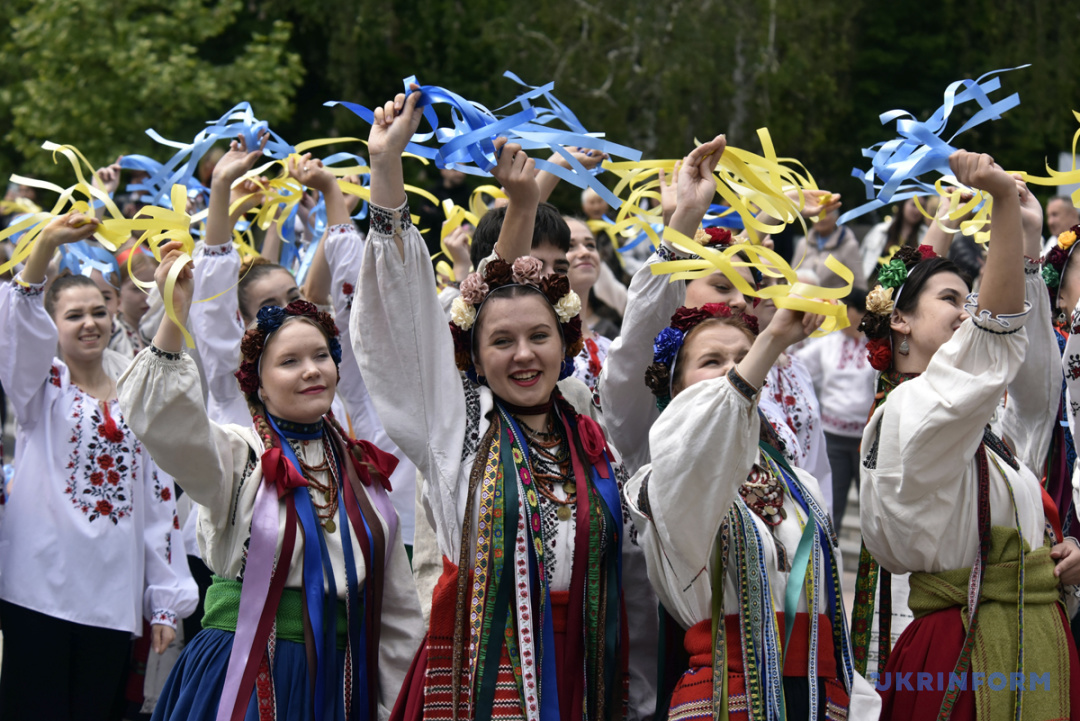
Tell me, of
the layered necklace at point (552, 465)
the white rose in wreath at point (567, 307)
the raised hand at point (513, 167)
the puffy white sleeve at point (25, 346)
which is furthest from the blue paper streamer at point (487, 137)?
the puffy white sleeve at point (25, 346)

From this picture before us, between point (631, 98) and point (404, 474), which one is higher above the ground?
point (631, 98)

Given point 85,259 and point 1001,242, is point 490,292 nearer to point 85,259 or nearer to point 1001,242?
point 1001,242

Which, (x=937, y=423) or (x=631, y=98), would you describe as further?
(x=631, y=98)

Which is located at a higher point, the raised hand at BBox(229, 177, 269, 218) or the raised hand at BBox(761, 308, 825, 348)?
the raised hand at BBox(229, 177, 269, 218)

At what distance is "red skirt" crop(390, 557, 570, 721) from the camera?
3.09 meters

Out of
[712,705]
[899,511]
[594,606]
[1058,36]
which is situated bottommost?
[712,705]

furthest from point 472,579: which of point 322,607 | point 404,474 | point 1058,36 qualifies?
point 1058,36

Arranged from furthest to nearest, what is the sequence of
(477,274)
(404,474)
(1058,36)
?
(1058,36) < (404,474) < (477,274)

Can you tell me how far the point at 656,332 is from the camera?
347 cm

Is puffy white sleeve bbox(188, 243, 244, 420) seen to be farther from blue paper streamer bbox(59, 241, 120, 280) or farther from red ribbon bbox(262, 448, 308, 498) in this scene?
red ribbon bbox(262, 448, 308, 498)

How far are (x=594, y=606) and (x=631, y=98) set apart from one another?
10.9 metres

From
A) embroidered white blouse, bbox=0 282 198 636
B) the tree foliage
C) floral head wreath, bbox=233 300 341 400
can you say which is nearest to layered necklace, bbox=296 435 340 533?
floral head wreath, bbox=233 300 341 400

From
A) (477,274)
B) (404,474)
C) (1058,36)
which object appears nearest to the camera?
(477,274)

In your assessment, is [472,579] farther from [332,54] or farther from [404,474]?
[332,54]
